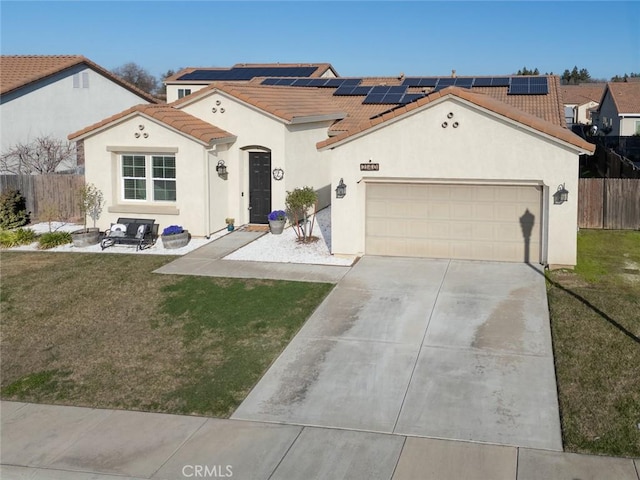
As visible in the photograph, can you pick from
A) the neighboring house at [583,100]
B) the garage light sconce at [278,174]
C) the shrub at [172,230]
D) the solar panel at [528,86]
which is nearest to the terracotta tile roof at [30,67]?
the shrub at [172,230]

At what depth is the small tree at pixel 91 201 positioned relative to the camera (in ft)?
66.0

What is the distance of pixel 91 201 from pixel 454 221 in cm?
1018

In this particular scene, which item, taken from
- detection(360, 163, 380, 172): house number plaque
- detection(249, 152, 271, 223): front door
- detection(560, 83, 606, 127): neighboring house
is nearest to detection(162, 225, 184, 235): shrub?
detection(249, 152, 271, 223): front door

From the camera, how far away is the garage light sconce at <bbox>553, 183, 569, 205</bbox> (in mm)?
15641

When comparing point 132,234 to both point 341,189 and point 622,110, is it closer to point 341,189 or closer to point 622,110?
point 341,189

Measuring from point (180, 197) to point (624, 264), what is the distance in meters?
11.5

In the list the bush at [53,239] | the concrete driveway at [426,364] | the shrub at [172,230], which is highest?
the shrub at [172,230]

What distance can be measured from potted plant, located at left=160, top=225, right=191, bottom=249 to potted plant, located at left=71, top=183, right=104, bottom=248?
1998 millimetres

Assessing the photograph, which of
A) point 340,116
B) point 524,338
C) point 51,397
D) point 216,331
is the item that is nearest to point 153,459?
point 51,397

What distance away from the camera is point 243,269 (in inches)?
651

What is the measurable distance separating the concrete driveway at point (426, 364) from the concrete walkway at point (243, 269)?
2.72 ft

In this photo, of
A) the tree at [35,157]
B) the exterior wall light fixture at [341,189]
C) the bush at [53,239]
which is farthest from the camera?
the tree at [35,157]

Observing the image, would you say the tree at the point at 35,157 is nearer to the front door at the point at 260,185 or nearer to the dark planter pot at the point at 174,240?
the front door at the point at 260,185

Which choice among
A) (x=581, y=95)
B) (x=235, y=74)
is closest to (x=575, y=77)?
(x=581, y=95)
